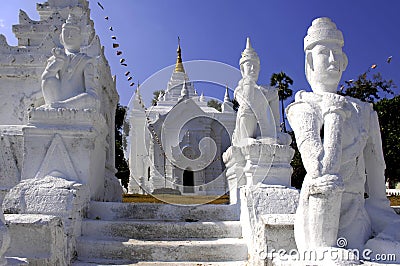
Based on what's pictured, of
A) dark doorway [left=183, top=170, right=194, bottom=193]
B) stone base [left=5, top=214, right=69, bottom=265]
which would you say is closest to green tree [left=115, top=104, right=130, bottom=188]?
dark doorway [left=183, top=170, right=194, bottom=193]

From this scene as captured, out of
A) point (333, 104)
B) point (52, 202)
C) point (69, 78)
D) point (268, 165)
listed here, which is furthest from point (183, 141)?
point (333, 104)

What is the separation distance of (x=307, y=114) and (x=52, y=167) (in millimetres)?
3681

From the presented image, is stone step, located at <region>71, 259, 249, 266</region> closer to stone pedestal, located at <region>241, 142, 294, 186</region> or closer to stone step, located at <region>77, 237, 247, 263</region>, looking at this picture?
stone step, located at <region>77, 237, 247, 263</region>

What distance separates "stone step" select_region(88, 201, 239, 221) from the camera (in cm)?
580

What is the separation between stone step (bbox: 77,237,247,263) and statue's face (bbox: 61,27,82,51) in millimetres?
3185

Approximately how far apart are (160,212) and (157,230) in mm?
592

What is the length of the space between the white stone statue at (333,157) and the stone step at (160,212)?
2.36 m

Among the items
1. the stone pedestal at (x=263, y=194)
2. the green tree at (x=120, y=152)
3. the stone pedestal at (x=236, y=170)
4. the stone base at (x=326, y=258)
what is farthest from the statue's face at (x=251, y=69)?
the green tree at (x=120, y=152)

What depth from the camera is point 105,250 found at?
4945 millimetres

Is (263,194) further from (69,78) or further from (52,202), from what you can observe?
(69,78)

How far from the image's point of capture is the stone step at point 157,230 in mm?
5293

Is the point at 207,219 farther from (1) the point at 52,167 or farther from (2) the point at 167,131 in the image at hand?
(2) the point at 167,131

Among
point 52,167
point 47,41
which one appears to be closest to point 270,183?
point 52,167

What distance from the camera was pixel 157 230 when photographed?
17.4ft
